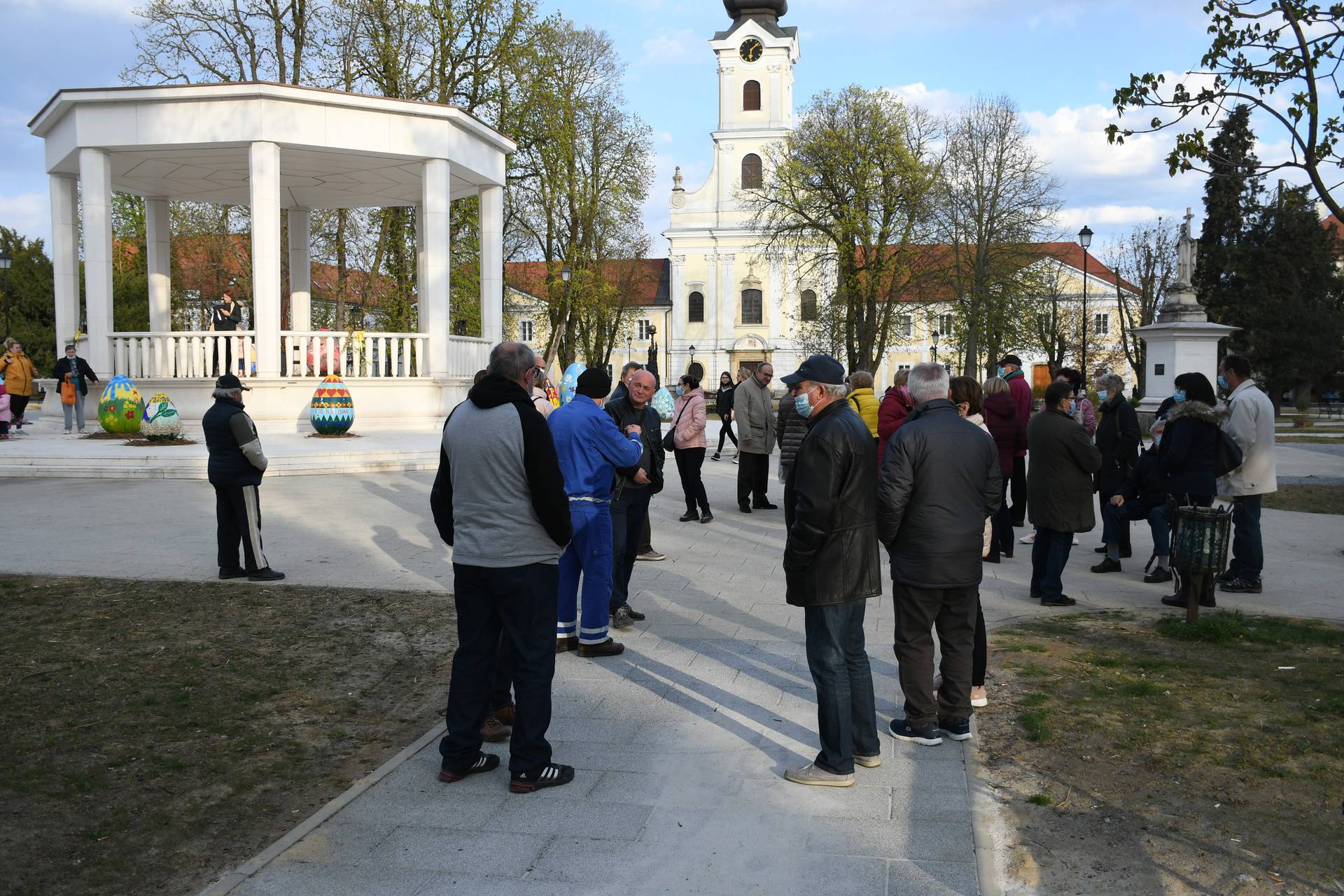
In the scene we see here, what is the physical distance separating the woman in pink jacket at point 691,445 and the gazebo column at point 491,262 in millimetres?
12743

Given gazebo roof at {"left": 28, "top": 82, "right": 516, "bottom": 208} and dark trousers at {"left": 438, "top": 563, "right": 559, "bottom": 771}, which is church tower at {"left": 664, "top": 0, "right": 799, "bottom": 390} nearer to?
gazebo roof at {"left": 28, "top": 82, "right": 516, "bottom": 208}

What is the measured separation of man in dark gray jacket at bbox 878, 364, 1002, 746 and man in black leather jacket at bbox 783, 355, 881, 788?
309 millimetres

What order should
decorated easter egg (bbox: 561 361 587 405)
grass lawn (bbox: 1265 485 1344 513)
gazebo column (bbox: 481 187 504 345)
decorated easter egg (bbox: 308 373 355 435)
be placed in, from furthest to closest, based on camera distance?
gazebo column (bbox: 481 187 504 345)
decorated easter egg (bbox: 308 373 355 435)
grass lawn (bbox: 1265 485 1344 513)
decorated easter egg (bbox: 561 361 587 405)

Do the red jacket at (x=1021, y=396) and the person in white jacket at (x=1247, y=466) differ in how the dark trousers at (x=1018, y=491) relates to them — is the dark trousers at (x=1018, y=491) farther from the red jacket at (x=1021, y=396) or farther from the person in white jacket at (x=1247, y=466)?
the person in white jacket at (x=1247, y=466)

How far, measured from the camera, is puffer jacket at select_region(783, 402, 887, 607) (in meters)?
4.73

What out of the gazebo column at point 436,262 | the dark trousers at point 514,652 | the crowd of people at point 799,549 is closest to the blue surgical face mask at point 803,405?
the crowd of people at point 799,549

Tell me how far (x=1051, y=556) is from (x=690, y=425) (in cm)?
516

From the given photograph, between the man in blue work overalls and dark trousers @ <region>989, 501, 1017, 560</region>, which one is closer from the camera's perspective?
the man in blue work overalls

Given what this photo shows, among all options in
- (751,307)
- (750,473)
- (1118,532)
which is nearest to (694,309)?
(751,307)

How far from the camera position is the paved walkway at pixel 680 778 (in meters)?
3.95

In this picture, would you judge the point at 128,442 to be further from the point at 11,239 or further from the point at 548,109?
the point at 11,239

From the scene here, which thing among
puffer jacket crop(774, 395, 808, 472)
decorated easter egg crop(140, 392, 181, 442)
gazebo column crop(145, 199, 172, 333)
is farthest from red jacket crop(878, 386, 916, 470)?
gazebo column crop(145, 199, 172, 333)

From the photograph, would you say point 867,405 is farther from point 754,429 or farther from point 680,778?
point 680,778

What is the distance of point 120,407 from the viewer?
748 inches
